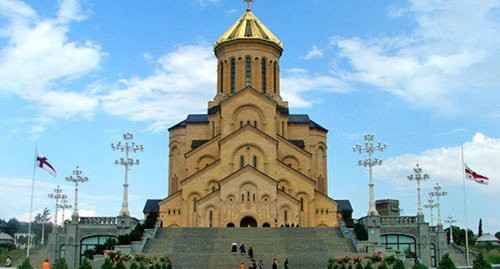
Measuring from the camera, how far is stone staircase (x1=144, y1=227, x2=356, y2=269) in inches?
1305

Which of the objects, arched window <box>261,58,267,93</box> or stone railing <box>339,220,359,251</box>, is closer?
stone railing <box>339,220,359,251</box>

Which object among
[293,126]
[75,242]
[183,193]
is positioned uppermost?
[293,126]

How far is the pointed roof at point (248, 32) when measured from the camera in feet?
194

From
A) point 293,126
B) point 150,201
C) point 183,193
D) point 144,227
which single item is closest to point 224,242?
point 144,227

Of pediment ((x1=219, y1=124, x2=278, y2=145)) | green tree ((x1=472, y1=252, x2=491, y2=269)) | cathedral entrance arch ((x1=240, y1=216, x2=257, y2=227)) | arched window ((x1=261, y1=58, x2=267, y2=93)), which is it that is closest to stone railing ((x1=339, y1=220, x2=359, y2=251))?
cathedral entrance arch ((x1=240, y1=216, x2=257, y2=227))

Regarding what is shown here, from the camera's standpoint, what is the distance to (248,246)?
37.2 metres

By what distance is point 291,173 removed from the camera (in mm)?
51219

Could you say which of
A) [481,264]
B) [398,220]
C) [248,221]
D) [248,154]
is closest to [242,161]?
[248,154]

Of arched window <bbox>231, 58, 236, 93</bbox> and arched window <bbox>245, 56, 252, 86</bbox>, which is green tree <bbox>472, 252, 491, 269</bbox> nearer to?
arched window <bbox>245, 56, 252, 86</bbox>

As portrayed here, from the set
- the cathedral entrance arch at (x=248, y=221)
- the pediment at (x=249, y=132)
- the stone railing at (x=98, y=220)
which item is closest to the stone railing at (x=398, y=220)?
the cathedral entrance arch at (x=248, y=221)

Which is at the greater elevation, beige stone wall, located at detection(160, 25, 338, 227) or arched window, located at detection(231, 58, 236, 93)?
arched window, located at detection(231, 58, 236, 93)

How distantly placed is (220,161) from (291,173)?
18.9 feet

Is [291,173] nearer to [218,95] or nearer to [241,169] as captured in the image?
[241,169]

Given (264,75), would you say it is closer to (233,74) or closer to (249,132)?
(233,74)
